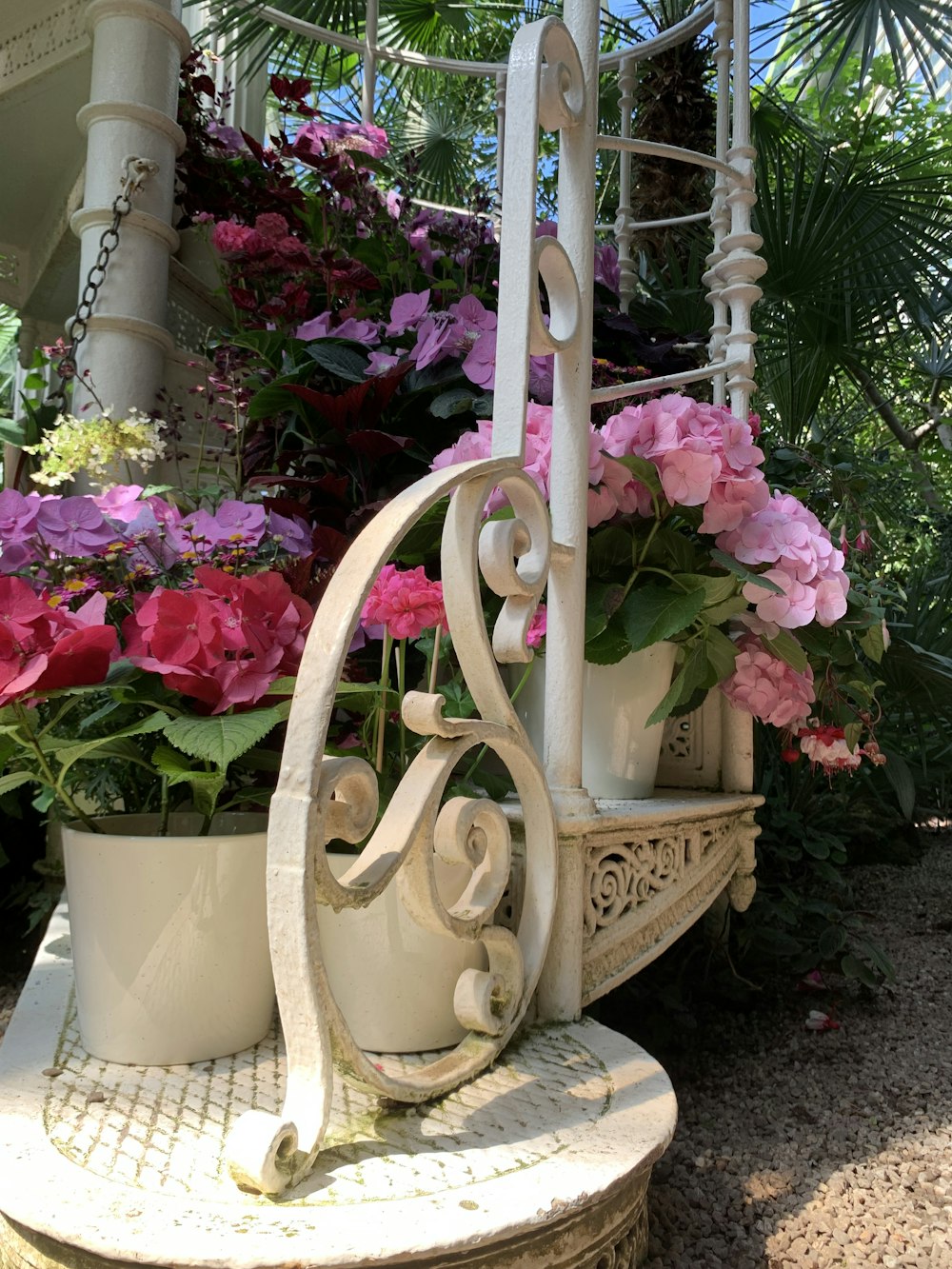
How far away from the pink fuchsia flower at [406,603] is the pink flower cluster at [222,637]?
2.9 inches

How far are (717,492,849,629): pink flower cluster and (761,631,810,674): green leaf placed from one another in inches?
1.9

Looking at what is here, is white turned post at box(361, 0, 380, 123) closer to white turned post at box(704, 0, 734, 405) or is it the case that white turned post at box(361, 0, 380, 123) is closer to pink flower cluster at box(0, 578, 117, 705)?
white turned post at box(704, 0, 734, 405)

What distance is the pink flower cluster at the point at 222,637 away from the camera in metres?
0.86

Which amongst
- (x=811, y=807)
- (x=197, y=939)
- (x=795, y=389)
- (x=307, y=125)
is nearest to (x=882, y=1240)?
(x=197, y=939)

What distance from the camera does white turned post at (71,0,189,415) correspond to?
2107 millimetres

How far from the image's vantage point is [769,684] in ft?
4.32

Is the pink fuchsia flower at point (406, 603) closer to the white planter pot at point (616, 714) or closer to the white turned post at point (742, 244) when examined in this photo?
the white planter pot at point (616, 714)

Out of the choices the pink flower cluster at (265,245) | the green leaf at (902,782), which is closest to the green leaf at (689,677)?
the pink flower cluster at (265,245)

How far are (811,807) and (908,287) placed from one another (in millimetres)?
1767

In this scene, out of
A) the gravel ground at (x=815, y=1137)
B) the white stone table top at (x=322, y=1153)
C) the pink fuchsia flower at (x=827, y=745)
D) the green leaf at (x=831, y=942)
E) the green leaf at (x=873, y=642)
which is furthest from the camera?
the green leaf at (x=831, y=942)

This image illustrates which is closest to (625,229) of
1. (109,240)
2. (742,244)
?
(742,244)

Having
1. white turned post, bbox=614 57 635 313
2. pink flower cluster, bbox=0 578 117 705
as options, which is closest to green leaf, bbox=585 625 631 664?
pink flower cluster, bbox=0 578 117 705

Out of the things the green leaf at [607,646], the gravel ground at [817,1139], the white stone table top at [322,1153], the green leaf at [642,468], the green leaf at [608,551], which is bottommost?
the gravel ground at [817,1139]

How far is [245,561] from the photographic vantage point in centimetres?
117
